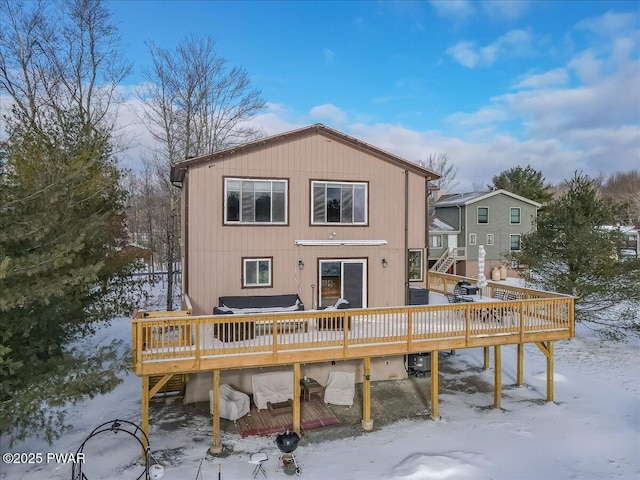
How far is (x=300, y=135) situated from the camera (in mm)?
11664

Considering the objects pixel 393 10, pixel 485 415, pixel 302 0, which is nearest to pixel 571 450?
pixel 485 415

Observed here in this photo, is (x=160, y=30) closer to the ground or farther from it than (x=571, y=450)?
farther from it

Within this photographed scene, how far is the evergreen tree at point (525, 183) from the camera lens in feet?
121

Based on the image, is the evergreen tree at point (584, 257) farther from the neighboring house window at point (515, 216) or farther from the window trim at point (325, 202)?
the neighboring house window at point (515, 216)

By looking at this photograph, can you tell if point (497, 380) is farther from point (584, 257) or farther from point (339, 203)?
point (584, 257)

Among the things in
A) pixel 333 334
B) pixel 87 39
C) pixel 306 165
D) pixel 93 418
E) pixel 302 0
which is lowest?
pixel 93 418

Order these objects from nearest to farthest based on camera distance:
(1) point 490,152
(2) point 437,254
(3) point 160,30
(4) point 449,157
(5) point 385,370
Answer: (5) point 385,370 < (3) point 160,30 < (2) point 437,254 < (4) point 449,157 < (1) point 490,152

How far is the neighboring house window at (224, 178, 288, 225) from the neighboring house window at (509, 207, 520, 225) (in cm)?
2544

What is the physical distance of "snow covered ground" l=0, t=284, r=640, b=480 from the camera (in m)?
7.98

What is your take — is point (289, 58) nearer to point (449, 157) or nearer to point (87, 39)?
point (87, 39)

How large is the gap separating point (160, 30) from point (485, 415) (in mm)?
22432

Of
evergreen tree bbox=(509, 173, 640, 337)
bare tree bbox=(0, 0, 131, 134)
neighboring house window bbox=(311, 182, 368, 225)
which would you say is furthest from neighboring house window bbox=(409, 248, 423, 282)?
bare tree bbox=(0, 0, 131, 134)

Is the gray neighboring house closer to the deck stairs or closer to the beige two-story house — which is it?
the deck stairs

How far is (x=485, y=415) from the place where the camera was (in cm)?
1055
